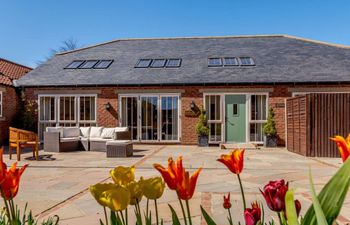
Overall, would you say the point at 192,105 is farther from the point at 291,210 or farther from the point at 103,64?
the point at 291,210

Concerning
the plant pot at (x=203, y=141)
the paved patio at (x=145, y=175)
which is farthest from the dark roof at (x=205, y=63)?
the paved patio at (x=145, y=175)

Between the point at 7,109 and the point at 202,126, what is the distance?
925 cm

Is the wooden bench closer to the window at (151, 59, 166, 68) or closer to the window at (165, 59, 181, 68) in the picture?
the window at (151, 59, 166, 68)

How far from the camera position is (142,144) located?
13594 millimetres

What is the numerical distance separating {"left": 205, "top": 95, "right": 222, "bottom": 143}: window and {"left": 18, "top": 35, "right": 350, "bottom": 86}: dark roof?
0.86 meters

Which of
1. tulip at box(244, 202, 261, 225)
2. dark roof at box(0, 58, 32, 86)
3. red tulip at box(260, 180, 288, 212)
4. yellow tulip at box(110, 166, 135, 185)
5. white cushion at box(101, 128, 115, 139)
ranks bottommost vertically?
white cushion at box(101, 128, 115, 139)

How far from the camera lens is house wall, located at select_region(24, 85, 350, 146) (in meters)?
12.9

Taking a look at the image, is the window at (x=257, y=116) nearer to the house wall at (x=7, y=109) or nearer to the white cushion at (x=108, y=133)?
the white cushion at (x=108, y=133)

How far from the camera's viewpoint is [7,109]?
43.8ft

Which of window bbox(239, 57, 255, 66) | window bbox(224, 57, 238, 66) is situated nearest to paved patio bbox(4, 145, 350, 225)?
window bbox(239, 57, 255, 66)

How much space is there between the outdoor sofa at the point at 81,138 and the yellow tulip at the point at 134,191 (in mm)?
9185

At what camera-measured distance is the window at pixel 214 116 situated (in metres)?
13.2

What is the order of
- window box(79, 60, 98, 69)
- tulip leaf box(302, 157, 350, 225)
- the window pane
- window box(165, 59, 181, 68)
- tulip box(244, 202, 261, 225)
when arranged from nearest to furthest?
tulip leaf box(302, 157, 350, 225)
tulip box(244, 202, 261, 225)
the window pane
window box(165, 59, 181, 68)
window box(79, 60, 98, 69)

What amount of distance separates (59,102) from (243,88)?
896cm
